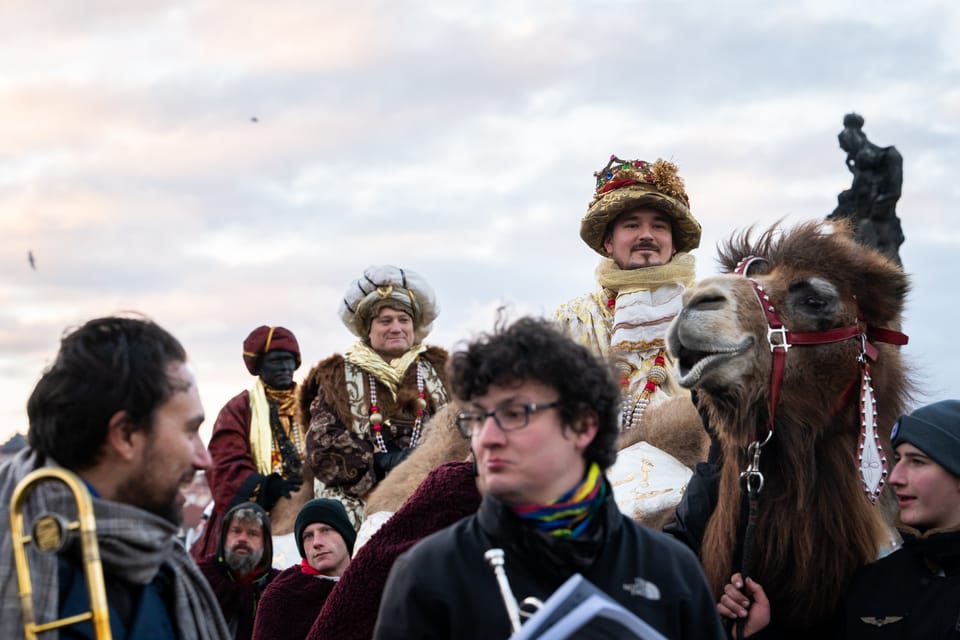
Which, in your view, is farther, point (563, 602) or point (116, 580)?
point (116, 580)

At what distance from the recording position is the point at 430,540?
292 centimetres

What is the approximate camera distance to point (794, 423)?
14.3 feet

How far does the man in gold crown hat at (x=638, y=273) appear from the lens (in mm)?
5676

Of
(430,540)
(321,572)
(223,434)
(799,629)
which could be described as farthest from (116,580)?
(223,434)

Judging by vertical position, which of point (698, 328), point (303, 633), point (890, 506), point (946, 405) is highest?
point (698, 328)

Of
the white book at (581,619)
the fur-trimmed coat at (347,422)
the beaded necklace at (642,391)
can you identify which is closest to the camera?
the white book at (581,619)

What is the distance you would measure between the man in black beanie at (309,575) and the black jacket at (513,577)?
308cm

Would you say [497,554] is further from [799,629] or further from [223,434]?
[223,434]

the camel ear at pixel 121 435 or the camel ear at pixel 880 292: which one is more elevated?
the camel ear at pixel 880 292

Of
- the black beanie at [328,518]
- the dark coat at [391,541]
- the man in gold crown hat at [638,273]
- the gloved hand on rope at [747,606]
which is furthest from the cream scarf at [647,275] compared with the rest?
the dark coat at [391,541]

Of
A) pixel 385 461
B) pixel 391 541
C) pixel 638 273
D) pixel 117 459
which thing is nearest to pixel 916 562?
pixel 391 541

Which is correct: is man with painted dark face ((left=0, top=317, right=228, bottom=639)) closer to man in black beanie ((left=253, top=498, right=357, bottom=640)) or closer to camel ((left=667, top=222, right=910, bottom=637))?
camel ((left=667, top=222, right=910, bottom=637))

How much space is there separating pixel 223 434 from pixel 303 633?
10.5 ft

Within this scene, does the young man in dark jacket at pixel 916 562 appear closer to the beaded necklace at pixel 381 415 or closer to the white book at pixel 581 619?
the white book at pixel 581 619
